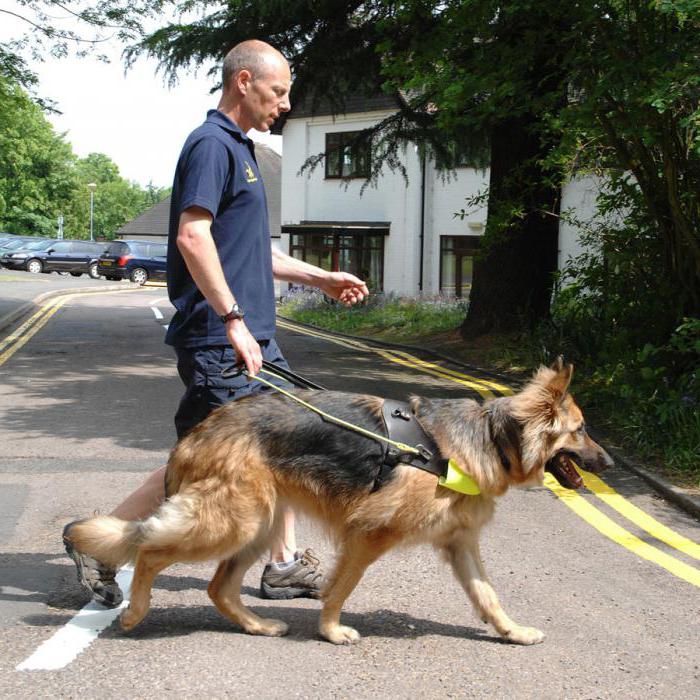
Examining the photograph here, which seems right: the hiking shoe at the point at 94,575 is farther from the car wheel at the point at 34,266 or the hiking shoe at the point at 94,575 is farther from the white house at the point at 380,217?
the car wheel at the point at 34,266

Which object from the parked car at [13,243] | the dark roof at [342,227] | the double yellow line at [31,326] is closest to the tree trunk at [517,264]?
the double yellow line at [31,326]

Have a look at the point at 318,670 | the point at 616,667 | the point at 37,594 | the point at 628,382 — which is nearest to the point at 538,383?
the point at 616,667

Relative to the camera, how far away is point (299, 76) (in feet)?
55.5

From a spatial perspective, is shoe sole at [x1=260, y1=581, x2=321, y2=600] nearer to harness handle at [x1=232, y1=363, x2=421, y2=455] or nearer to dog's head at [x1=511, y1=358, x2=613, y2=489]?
harness handle at [x1=232, y1=363, x2=421, y2=455]

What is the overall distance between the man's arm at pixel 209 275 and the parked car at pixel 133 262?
42.7 metres

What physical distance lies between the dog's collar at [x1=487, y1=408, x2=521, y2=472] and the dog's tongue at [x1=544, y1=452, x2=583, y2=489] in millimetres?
178

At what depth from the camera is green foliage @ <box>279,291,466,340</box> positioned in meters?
21.6

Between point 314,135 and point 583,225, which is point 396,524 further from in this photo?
point 314,135

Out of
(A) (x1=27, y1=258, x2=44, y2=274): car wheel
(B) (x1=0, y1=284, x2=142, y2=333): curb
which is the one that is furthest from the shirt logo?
(A) (x1=27, y1=258, x2=44, y2=274): car wheel

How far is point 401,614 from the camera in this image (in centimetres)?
434

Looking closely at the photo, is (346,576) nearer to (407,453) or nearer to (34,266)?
(407,453)

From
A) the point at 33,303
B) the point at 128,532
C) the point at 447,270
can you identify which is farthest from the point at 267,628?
the point at 447,270

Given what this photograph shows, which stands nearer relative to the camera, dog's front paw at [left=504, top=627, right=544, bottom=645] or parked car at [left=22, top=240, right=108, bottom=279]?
dog's front paw at [left=504, top=627, right=544, bottom=645]

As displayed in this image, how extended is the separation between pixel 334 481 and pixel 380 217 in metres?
32.0
